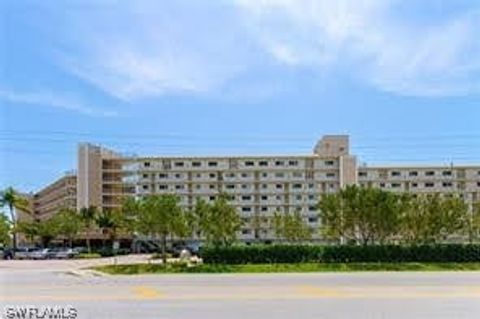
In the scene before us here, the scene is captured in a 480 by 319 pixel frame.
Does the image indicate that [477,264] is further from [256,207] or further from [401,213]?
[256,207]

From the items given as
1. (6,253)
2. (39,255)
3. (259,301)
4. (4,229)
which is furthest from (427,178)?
(259,301)

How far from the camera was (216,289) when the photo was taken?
22781mm

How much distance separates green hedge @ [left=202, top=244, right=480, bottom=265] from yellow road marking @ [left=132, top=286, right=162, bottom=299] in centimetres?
2242

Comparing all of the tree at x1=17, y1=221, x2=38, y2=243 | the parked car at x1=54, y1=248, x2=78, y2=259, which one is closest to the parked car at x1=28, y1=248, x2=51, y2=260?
the parked car at x1=54, y1=248, x2=78, y2=259

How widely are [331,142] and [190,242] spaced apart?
101 ft

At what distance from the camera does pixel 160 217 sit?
153ft

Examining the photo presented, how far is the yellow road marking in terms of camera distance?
20172 mm

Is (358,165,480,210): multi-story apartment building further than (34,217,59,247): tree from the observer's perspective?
Yes

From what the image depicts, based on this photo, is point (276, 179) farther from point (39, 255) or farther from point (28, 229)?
point (39, 255)

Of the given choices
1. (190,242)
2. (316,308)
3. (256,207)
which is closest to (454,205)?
(316,308)

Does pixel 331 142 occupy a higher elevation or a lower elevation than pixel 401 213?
higher

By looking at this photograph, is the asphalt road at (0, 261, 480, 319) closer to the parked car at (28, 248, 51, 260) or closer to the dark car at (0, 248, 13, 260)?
the parked car at (28, 248, 51, 260)

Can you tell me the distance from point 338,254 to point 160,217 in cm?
1028

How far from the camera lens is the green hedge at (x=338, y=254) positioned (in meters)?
46.6
